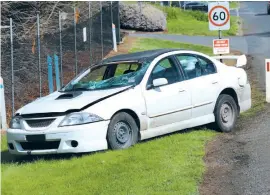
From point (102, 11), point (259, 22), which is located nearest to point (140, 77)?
point (102, 11)

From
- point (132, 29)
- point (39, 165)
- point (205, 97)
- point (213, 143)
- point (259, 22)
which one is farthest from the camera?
point (259, 22)

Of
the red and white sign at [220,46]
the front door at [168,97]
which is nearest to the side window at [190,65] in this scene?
the front door at [168,97]

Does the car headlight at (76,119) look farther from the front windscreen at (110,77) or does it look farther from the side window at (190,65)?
the side window at (190,65)

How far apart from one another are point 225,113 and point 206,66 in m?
0.86

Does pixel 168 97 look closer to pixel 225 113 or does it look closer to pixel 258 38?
pixel 225 113

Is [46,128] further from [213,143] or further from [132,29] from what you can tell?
[132,29]

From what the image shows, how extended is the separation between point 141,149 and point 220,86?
7.67ft

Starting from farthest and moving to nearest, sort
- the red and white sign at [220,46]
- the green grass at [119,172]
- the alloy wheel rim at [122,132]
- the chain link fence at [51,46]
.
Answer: the chain link fence at [51,46] → the red and white sign at [220,46] → the alloy wheel rim at [122,132] → the green grass at [119,172]

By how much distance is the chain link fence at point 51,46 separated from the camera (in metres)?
16.0

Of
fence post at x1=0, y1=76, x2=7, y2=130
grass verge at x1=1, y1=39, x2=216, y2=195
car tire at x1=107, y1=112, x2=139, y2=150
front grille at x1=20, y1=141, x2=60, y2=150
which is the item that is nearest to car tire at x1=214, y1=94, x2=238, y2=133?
grass verge at x1=1, y1=39, x2=216, y2=195

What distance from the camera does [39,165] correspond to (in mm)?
9133

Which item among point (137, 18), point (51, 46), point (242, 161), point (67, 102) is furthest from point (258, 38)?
point (242, 161)

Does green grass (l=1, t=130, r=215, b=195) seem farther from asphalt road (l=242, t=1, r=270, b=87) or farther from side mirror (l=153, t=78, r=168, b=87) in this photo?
asphalt road (l=242, t=1, r=270, b=87)

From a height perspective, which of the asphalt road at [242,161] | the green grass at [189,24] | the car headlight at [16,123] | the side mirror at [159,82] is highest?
the green grass at [189,24]
